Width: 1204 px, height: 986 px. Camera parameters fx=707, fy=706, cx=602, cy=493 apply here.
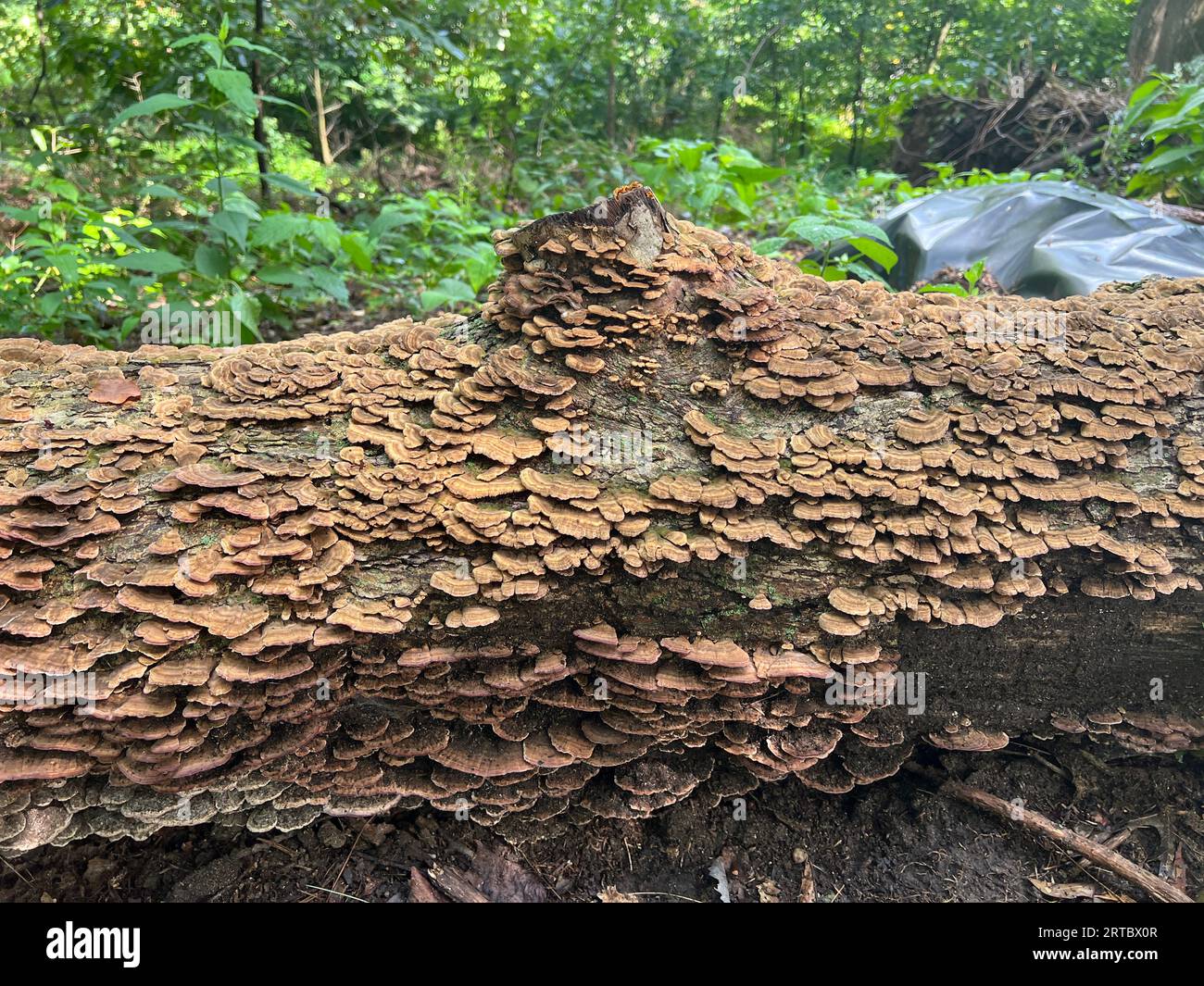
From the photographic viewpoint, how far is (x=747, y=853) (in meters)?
3.62

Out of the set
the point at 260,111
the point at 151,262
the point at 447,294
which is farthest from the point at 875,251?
the point at 260,111

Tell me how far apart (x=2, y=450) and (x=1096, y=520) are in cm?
453

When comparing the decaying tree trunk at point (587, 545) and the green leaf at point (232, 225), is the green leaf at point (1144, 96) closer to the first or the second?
the decaying tree trunk at point (587, 545)

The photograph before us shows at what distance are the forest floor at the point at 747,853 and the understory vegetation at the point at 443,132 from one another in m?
3.50

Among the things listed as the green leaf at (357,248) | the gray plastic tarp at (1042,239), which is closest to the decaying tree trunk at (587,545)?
the gray plastic tarp at (1042,239)

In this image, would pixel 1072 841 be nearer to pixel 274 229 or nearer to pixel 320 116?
pixel 274 229

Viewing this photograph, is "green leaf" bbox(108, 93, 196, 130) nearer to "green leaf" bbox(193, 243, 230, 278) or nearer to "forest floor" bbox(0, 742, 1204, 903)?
"green leaf" bbox(193, 243, 230, 278)

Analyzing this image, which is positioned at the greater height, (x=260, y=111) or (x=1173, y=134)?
(x=1173, y=134)

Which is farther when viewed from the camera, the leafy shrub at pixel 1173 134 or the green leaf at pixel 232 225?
the leafy shrub at pixel 1173 134

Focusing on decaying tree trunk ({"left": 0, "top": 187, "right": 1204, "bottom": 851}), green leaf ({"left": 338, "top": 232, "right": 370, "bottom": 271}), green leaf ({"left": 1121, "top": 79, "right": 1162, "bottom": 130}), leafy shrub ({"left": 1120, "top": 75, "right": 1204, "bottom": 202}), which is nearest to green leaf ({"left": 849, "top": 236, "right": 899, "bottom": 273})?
decaying tree trunk ({"left": 0, "top": 187, "right": 1204, "bottom": 851})

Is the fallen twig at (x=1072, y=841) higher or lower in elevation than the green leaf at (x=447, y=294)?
lower

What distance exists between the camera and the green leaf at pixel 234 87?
4.25 metres

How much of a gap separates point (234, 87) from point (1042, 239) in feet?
20.3

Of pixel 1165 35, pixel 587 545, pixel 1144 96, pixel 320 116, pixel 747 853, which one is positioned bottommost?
pixel 747 853
